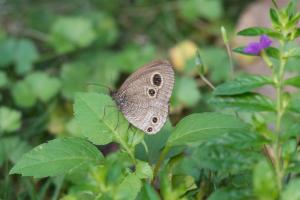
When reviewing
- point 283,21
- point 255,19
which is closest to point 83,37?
point 255,19

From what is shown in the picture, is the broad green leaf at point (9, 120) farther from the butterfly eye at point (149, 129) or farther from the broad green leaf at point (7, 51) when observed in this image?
the butterfly eye at point (149, 129)

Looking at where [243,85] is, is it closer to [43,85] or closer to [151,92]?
[151,92]

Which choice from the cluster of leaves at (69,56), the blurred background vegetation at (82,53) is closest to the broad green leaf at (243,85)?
the cluster of leaves at (69,56)

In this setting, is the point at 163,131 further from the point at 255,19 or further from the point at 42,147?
the point at 255,19

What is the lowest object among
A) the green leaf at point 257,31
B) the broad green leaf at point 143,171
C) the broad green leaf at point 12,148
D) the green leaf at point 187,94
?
the green leaf at point 187,94

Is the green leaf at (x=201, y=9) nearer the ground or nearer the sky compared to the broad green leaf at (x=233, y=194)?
nearer the ground

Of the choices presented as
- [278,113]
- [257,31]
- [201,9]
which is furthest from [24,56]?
[278,113]

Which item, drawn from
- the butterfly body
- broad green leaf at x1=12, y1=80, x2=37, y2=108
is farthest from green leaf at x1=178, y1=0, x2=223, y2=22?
the butterfly body
